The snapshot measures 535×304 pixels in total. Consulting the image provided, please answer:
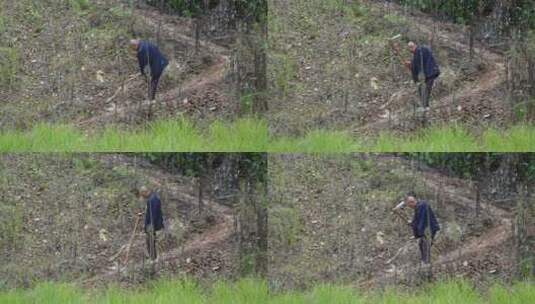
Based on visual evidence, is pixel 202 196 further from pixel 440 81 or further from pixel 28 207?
pixel 440 81

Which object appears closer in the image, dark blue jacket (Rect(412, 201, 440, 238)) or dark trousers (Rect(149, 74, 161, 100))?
dark blue jacket (Rect(412, 201, 440, 238))

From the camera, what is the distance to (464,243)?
4.29 meters

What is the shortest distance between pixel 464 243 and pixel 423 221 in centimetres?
31

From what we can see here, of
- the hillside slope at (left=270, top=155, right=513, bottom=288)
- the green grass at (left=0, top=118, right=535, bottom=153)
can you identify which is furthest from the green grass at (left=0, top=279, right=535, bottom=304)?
the green grass at (left=0, top=118, right=535, bottom=153)

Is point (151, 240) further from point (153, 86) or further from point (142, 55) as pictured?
point (142, 55)

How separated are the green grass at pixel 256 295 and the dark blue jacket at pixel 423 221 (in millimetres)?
349

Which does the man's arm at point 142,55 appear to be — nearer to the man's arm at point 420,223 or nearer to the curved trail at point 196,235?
the curved trail at point 196,235

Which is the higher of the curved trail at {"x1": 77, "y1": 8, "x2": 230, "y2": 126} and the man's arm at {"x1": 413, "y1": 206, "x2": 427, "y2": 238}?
the curved trail at {"x1": 77, "y1": 8, "x2": 230, "y2": 126}

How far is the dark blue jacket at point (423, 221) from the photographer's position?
4262 mm

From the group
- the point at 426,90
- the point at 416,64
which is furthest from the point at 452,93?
the point at 416,64

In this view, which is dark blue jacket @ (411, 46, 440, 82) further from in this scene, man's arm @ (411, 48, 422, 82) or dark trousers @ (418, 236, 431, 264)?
dark trousers @ (418, 236, 431, 264)

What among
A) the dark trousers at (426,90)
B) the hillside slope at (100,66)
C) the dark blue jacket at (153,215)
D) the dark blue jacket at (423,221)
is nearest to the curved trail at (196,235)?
the dark blue jacket at (153,215)

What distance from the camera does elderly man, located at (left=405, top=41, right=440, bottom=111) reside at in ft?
14.2

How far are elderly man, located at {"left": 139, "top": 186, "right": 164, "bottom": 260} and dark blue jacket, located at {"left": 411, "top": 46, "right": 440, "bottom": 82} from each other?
186 centimetres
